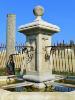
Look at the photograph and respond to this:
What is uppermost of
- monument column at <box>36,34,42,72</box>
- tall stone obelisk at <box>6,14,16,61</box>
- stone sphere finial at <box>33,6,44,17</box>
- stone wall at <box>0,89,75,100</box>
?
tall stone obelisk at <box>6,14,16,61</box>

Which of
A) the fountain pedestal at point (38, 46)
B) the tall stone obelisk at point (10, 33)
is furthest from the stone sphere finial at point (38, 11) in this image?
the tall stone obelisk at point (10, 33)

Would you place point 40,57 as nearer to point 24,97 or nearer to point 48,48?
point 48,48

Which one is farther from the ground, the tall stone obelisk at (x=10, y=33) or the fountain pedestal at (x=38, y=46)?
the tall stone obelisk at (x=10, y=33)

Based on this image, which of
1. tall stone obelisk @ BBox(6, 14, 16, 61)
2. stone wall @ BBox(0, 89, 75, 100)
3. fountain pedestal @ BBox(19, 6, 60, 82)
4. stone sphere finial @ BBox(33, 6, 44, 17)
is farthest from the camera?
tall stone obelisk @ BBox(6, 14, 16, 61)

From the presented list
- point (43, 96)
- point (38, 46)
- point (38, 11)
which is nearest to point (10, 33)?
point (38, 11)

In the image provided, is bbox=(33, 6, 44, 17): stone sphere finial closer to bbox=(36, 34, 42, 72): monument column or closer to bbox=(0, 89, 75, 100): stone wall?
bbox=(36, 34, 42, 72): monument column

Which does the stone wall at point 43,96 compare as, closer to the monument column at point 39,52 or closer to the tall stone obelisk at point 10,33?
the monument column at point 39,52

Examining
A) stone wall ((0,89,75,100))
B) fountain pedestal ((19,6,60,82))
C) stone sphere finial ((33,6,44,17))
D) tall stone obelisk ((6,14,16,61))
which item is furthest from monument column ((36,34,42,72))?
tall stone obelisk ((6,14,16,61))

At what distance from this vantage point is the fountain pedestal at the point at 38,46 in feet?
22.0

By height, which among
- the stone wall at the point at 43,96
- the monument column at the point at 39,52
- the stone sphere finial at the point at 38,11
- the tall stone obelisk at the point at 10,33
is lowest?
the stone wall at the point at 43,96

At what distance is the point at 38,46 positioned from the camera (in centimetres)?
675

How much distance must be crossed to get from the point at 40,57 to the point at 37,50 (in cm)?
19

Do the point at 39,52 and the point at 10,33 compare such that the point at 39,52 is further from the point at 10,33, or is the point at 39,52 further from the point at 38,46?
the point at 10,33

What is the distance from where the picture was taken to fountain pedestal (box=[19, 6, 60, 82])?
22.0ft
